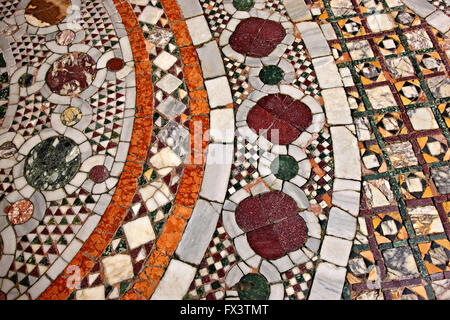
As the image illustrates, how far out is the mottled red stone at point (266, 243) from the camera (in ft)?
9.02

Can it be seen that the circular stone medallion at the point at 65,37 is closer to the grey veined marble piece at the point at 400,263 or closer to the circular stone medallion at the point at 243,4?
the circular stone medallion at the point at 243,4

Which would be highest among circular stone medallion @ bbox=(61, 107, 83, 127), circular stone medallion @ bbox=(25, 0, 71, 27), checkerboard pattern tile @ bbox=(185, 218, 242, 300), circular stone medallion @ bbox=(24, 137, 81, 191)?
circular stone medallion @ bbox=(25, 0, 71, 27)

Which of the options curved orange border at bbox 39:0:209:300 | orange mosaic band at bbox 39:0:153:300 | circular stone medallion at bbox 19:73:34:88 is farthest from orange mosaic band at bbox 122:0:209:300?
circular stone medallion at bbox 19:73:34:88

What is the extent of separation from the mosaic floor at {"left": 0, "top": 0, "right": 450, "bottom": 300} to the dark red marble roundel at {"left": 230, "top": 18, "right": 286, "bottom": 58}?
0.05 ft

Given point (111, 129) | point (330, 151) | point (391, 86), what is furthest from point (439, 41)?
point (111, 129)

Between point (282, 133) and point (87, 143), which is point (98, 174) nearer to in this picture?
point (87, 143)

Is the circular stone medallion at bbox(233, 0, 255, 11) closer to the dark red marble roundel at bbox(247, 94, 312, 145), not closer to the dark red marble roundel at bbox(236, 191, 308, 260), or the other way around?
the dark red marble roundel at bbox(247, 94, 312, 145)

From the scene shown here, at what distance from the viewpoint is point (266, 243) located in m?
2.78

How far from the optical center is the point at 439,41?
3533mm

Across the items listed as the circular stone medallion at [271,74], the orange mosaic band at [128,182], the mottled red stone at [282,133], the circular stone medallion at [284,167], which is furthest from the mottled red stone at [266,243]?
the circular stone medallion at [271,74]

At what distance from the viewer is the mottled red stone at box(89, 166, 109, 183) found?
305cm

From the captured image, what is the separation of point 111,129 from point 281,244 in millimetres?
1783

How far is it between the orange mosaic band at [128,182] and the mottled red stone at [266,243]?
1052 mm

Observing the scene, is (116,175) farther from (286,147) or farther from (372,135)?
(372,135)
